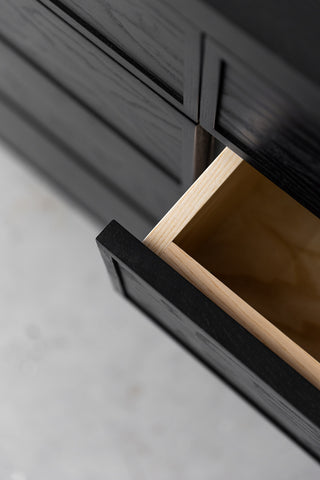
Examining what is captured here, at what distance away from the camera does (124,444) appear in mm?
1112

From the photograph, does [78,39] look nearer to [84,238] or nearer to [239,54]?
[239,54]

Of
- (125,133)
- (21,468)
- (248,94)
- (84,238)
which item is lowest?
(21,468)

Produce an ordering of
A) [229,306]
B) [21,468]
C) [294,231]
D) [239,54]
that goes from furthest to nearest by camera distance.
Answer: [21,468]
[294,231]
[229,306]
[239,54]

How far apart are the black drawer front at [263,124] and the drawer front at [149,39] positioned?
0.02 meters

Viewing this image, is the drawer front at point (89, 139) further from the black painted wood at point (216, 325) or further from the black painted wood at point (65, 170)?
the black painted wood at point (216, 325)

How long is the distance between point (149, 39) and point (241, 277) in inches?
11.5

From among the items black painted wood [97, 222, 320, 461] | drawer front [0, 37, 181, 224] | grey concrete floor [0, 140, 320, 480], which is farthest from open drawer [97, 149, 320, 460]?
grey concrete floor [0, 140, 320, 480]

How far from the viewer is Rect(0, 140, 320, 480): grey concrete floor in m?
1.10

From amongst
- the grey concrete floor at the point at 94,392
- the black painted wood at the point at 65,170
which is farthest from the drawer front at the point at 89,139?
the grey concrete floor at the point at 94,392

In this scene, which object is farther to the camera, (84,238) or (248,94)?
(84,238)

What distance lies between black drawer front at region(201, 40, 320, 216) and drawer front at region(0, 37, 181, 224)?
0.72ft

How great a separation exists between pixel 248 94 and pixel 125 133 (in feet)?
0.95

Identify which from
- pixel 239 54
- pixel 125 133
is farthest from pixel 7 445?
pixel 239 54

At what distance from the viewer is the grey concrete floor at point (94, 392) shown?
1100 mm
